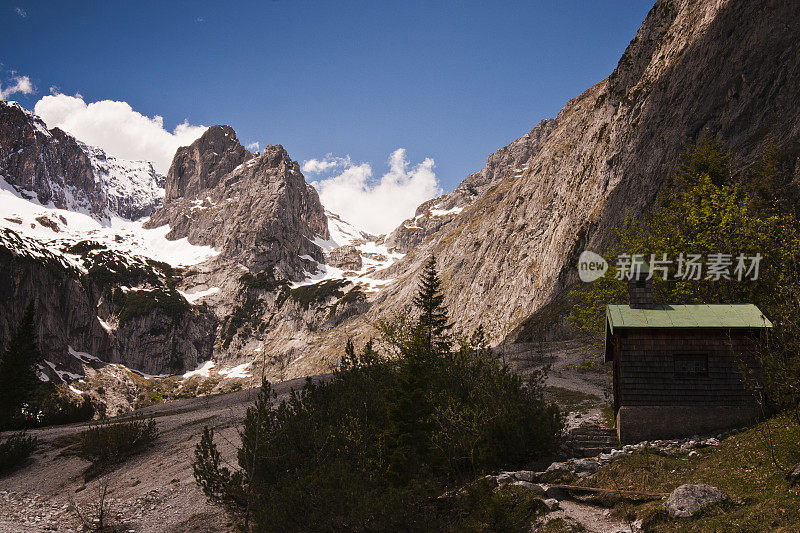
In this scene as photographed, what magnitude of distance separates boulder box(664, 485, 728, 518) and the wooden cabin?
23.3 ft

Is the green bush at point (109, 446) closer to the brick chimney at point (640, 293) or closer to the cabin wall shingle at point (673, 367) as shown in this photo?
the cabin wall shingle at point (673, 367)

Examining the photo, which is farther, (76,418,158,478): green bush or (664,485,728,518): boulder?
(76,418,158,478): green bush

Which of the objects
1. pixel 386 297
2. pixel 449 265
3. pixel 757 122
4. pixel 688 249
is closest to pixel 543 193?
pixel 449 265

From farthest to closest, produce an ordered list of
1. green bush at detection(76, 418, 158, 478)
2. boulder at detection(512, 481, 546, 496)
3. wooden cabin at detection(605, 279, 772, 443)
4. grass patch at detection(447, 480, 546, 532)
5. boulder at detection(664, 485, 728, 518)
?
green bush at detection(76, 418, 158, 478) → wooden cabin at detection(605, 279, 772, 443) → boulder at detection(512, 481, 546, 496) → grass patch at detection(447, 480, 546, 532) → boulder at detection(664, 485, 728, 518)

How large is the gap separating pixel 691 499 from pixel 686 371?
28.4ft

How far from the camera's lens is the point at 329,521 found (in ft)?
44.0

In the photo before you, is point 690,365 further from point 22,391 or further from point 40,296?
point 40,296

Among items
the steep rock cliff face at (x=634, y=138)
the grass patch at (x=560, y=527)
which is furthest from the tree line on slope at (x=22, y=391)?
the steep rock cliff face at (x=634, y=138)

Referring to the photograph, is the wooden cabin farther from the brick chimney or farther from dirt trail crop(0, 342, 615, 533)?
dirt trail crop(0, 342, 615, 533)

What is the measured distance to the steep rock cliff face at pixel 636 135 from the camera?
65.7 metres

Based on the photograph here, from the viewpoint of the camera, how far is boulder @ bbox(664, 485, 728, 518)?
Answer: 11477mm

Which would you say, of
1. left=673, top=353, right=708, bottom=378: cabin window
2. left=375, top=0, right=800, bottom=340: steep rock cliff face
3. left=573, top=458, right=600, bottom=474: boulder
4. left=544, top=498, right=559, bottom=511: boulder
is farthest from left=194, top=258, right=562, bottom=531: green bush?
left=375, top=0, right=800, bottom=340: steep rock cliff face

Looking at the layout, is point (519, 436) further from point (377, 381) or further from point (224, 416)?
point (224, 416)

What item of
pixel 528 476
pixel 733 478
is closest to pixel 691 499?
pixel 733 478
